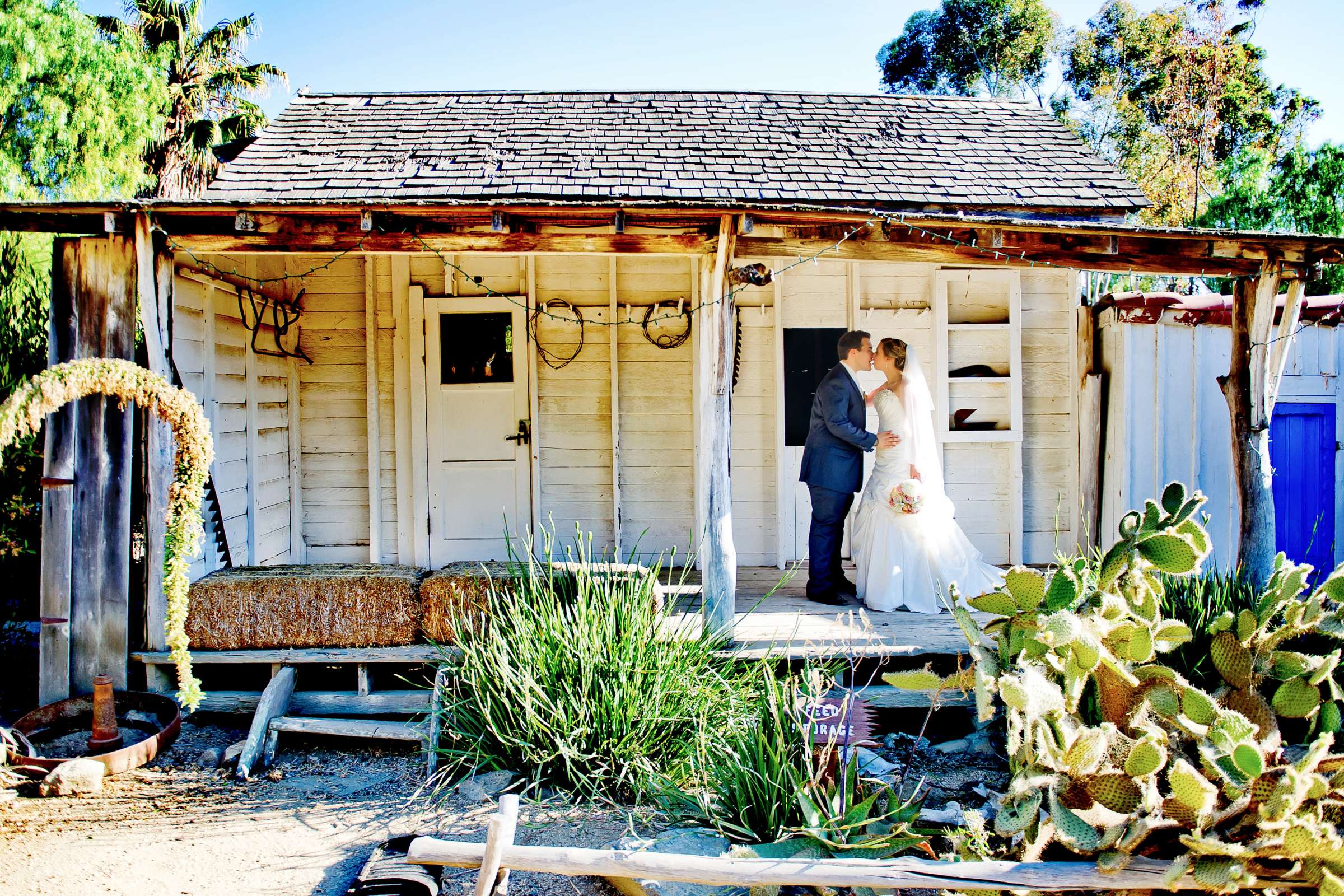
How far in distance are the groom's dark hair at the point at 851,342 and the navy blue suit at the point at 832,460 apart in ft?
0.53

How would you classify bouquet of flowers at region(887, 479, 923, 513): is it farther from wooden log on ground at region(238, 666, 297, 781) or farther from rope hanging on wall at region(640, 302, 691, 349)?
wooden log on ground at region(238, 666, 297, 781)

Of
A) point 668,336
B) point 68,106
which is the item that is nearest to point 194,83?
point 68,106

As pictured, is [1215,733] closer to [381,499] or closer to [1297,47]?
[381,499]

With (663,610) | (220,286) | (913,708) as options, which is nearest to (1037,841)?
(663,610)

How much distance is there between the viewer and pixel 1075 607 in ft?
9.32

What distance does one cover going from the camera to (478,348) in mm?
8164

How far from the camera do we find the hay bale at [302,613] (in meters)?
5.82

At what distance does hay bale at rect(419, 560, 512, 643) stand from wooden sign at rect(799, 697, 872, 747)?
2.53 m

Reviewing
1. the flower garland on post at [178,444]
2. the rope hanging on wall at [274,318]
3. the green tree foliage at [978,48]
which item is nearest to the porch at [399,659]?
the flower garland on post at [178,444]

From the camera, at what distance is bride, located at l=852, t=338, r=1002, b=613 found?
6.62 metres

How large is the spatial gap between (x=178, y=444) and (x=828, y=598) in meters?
4.38

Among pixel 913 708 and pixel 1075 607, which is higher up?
pixel 1075 607

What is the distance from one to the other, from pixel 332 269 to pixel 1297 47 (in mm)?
25199

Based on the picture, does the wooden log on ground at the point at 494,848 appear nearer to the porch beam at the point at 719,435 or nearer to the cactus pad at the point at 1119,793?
the cactus pad at the point at 1119,793
